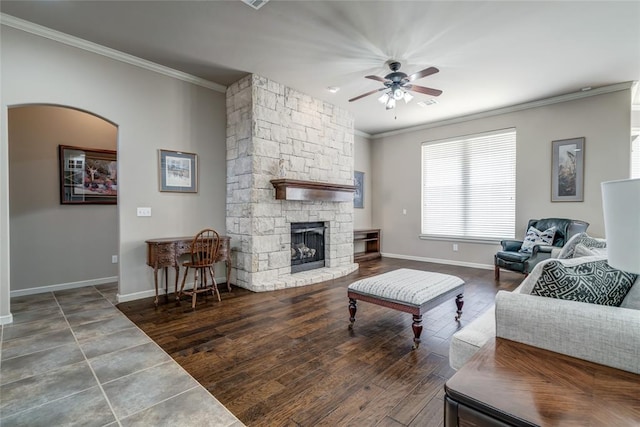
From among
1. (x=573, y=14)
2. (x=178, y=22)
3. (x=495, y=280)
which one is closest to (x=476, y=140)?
(x=495, y=280)

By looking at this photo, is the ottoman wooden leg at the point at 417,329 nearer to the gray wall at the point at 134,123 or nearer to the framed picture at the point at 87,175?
the gray wall at the point at 134,123

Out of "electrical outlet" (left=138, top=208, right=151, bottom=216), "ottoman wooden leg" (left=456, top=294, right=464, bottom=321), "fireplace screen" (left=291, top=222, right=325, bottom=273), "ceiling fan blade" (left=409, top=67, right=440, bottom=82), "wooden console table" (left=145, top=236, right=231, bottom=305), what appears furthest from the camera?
"fireplace screen" (left=291, top=222, right=325, bottom=273)

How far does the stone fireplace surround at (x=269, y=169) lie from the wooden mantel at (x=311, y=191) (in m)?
0.19

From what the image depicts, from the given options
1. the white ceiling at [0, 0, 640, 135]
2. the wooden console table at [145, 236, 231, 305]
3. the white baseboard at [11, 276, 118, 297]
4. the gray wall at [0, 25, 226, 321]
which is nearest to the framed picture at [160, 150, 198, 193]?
the gray wall at [0, 25, 226, 321]

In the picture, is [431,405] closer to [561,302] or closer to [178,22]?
[561,302]

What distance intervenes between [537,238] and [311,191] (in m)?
3.58

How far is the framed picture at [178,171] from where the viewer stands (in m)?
4.07

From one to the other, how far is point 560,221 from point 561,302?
434cm

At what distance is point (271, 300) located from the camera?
384 cm

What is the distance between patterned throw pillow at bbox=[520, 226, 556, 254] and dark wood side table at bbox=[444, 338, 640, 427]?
405 cm

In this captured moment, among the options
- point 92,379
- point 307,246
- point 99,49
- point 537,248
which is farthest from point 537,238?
point 99,49

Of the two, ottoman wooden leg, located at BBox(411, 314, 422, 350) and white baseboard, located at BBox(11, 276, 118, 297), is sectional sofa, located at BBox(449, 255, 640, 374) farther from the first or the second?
white baseboard, located at BBox(11, 276, 118, 297)

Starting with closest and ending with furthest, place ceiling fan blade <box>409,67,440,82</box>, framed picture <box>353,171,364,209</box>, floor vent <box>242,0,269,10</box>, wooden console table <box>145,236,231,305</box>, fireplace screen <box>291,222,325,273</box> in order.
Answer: floor vent <box>242,0,269,10</box>, ceiling fan blade <box>409,67,440,82</box>, wooden console table <box>145,236,231,305</box>, fireplace screen <box>291,222,325,273</box>, framed picture <box>353,171,364,209</box>

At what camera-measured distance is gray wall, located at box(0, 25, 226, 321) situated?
3.05 meters
